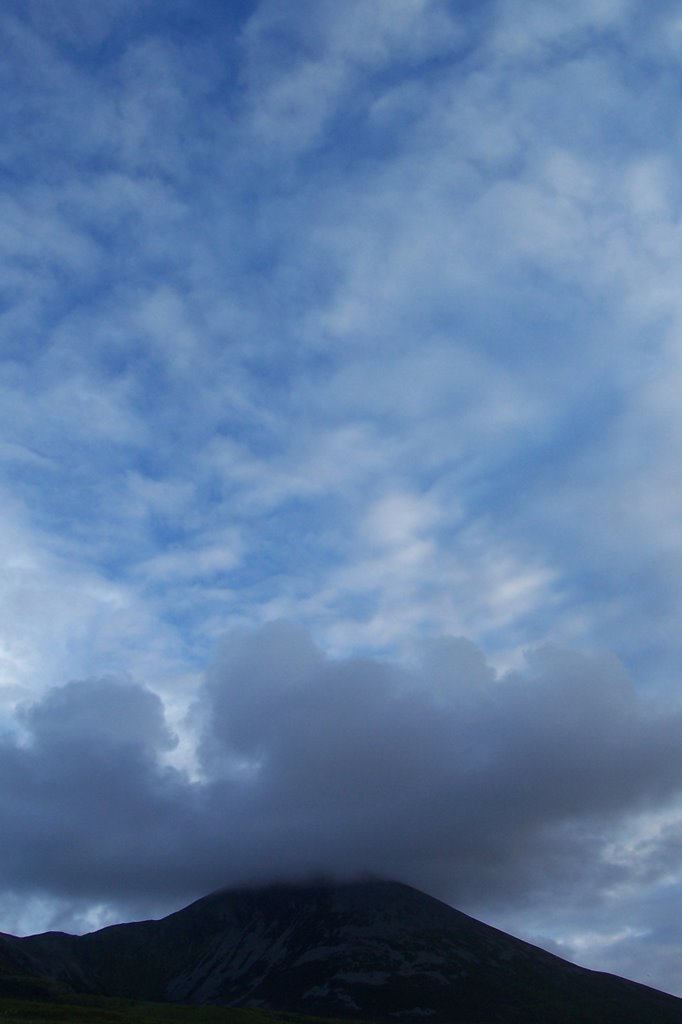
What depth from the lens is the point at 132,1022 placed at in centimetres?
17750

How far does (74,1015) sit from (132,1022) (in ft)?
39.6

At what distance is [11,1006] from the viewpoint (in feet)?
633

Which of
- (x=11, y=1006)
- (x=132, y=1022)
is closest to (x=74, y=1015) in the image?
(x=132, y=1022)

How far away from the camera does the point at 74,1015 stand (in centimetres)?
17800

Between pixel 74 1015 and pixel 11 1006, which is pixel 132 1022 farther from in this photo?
pixel 11 1006

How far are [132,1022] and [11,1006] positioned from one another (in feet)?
114

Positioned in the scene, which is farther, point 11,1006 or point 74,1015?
point 11,1006

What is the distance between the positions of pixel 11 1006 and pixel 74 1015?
24808 mm

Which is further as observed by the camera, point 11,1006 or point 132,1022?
point 11,1006
